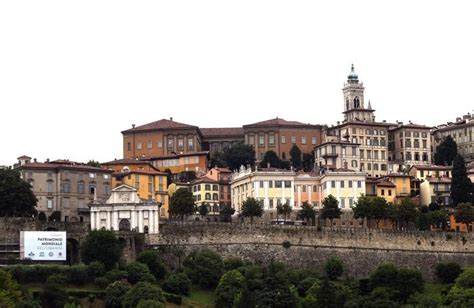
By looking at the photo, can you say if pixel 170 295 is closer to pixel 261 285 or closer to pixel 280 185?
pixel 261 285

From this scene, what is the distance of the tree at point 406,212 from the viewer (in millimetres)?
107438

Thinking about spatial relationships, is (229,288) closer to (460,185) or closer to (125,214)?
(125,214)

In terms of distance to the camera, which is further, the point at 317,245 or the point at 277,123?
the point at 277,123

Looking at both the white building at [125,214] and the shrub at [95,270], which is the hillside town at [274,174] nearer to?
the white building at [125,214]

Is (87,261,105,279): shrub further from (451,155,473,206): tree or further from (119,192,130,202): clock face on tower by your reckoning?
(451,155,473,206): tree

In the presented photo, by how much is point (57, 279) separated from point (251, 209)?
24034 millimetres

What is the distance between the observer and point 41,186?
106m

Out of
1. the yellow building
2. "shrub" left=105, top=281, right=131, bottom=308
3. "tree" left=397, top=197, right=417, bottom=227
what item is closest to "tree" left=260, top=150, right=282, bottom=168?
the yellow building

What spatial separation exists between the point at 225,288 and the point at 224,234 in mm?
11318

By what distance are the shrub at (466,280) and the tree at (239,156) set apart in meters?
38.9

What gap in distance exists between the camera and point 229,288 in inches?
3438

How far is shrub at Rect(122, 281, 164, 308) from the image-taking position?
8312 centimetres

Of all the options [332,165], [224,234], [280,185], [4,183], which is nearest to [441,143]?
[332,165]

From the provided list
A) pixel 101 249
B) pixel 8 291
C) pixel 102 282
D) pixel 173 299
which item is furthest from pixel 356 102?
pixel 8 291
